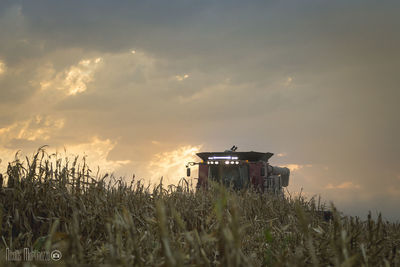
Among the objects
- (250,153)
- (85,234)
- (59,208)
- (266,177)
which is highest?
(250,153)

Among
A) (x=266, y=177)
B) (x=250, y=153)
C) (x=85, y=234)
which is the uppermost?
(x=250, y=153)

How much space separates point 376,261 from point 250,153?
45.9ft

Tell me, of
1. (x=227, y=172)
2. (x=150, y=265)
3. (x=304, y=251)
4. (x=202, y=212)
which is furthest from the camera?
(x=227, y=172)

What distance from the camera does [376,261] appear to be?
304 cm

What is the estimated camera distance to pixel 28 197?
5.10 meters

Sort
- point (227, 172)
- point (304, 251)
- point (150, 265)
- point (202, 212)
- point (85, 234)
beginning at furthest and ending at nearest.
→ point (227, 172) < point (202, 212) < point (85, 234) < point (304, 251) < point (150, 265)

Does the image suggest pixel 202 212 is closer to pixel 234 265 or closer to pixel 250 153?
pixel 234 265

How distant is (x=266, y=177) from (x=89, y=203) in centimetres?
1249

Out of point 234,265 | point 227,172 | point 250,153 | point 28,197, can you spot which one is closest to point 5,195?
point 28,197

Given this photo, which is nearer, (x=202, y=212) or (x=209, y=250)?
(x=209, y=250)

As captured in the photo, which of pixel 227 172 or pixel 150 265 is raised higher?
pixel 227 172

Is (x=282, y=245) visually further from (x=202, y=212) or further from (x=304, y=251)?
(x=202, y=212)

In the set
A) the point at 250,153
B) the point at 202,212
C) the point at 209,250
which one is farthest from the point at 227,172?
the point at 209,250

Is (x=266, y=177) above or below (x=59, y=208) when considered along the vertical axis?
above
